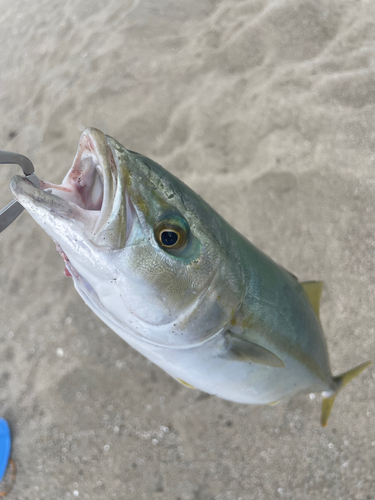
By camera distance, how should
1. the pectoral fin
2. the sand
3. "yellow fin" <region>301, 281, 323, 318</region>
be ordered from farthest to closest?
1. the sand
2. "yellow fin" <region>301, 281, 323, 318</region>
3. the pectoral fin

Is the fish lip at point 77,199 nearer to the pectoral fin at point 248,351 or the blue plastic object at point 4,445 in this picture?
the pectoral fin at point 248,351

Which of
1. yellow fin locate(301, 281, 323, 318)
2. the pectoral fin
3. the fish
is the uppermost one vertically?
the fish

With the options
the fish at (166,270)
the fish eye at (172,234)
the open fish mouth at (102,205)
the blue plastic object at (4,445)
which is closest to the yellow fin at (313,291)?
the fish at (166,270)

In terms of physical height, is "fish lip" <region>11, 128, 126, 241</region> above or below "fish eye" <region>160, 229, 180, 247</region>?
above

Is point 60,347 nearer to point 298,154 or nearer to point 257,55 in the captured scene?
point 298,154

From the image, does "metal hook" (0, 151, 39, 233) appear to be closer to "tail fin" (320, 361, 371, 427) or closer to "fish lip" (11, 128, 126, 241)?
"fish lip" (11, 128, 126, 241)

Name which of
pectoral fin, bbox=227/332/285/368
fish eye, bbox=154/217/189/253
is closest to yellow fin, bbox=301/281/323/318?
pectoral fin, bbox=227/332/285/368

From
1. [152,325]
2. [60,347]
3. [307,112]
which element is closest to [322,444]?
[152,325]
